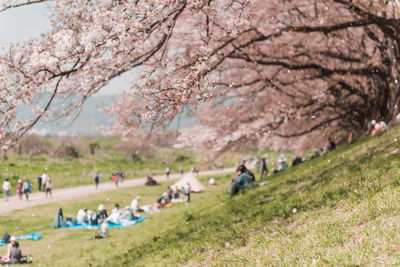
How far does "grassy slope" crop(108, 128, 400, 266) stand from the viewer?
4434mm

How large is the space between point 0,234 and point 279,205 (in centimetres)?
1451

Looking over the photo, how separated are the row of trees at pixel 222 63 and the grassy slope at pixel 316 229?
8.31ft

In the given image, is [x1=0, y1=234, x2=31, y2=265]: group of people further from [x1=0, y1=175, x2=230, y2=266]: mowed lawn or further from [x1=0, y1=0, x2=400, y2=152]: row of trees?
[x1=0, y1=0, x2=400, y2=152]: row of trees

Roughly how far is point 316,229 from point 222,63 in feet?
40.6

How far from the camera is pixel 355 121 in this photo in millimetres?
21250

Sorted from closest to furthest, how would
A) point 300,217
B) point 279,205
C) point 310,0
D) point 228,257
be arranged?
point 228,257
point 300,217
point 279,205
point 310,0

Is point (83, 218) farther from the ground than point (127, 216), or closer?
farther from the ground

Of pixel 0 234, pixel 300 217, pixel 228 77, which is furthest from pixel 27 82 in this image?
pixel 0 234

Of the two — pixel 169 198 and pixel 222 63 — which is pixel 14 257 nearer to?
pixel 222 63

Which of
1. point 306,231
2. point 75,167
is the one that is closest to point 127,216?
point 306,231

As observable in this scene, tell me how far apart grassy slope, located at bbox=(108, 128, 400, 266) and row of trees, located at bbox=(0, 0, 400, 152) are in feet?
8.31

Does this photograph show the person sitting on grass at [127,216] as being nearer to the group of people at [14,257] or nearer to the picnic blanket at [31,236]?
the picnic blanket at [31,236]

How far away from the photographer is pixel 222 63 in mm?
17156

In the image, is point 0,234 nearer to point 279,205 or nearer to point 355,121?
point 279,205
